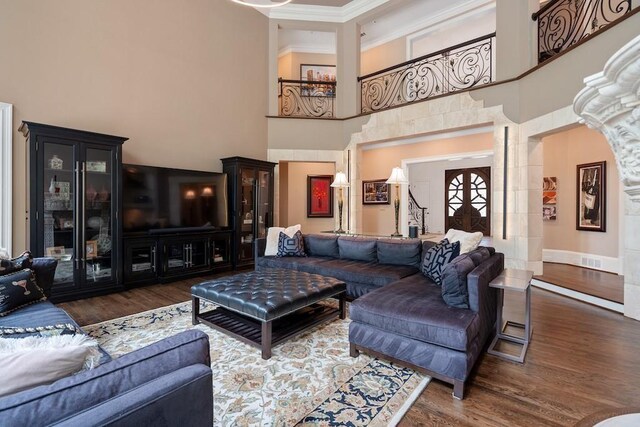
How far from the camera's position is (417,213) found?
11.0 metres

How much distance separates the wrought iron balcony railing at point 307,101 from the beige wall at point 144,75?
83 centimetres

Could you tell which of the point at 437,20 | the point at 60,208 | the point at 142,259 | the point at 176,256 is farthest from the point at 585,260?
the point at 60,208

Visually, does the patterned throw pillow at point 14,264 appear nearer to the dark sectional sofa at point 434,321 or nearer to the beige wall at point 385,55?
the dark sectional sofa at point 434,321

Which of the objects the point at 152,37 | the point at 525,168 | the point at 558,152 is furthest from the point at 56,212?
the point at 558,152

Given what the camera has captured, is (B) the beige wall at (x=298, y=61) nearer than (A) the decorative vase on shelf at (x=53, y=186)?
No

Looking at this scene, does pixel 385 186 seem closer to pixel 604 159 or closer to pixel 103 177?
pixel 604 159

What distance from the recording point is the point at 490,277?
8.39 ft

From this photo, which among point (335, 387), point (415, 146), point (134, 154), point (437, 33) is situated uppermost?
point (437, 33)

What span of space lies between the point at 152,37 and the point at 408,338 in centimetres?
563

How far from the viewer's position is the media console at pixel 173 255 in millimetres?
4531

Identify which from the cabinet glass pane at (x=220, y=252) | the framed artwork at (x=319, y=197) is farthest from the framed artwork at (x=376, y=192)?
the cabinet glass pane at (x=220, y=252)

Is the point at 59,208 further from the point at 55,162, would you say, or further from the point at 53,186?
the point at 55,162

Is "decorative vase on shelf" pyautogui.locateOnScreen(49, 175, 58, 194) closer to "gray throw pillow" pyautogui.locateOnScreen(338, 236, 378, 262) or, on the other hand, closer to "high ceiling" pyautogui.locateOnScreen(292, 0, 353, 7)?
"gray throw pillow" pyautogui.locateOnScreen(338, 236, 378, 262)

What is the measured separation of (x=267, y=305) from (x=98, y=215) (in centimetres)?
308
